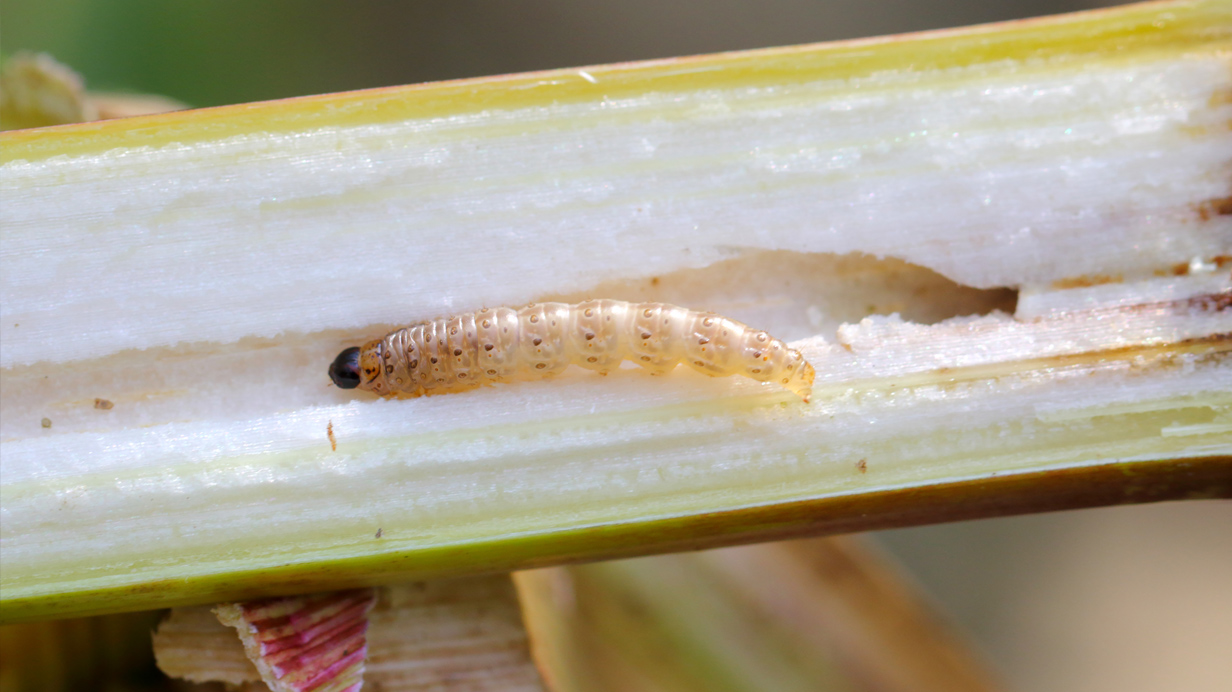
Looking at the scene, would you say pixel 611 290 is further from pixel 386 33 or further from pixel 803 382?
pixel 386 33

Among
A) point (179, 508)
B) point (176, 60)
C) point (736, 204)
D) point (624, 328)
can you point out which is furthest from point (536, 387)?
point (176, 60)

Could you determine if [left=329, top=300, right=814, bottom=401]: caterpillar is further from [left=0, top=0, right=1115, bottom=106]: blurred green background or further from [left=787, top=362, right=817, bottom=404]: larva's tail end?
[left=0, top=0, right=1115, bottom=106]: blurred green background

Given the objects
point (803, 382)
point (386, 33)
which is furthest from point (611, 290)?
point (386, 33)

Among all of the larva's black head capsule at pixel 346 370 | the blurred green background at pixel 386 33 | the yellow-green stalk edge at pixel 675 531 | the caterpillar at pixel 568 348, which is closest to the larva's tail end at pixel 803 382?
the caterpillar at pixel 568 348

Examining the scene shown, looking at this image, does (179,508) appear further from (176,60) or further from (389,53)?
(389,53)

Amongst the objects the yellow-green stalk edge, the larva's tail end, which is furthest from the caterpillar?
the yellow-green stalk edge

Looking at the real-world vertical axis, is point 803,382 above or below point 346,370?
below

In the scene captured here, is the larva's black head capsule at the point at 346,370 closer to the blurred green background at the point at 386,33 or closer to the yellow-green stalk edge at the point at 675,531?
the yellow-green stalk edge at the point at 675,531
